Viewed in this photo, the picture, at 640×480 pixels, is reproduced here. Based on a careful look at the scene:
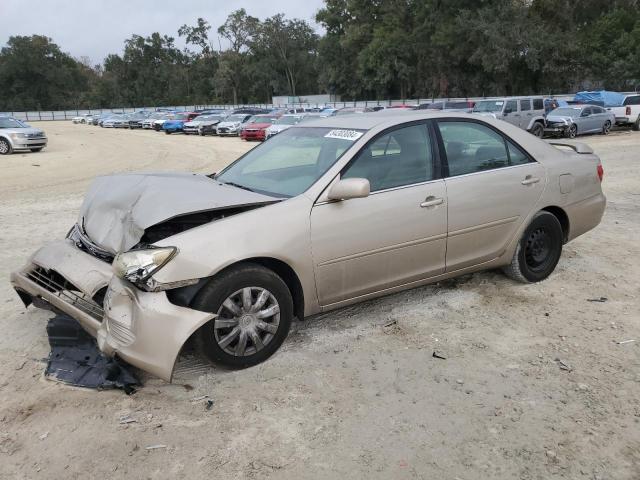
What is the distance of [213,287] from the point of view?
3230mm

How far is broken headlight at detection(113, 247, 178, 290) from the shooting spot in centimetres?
311

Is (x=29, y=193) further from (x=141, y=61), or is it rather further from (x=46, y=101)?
(x=141, y=61)

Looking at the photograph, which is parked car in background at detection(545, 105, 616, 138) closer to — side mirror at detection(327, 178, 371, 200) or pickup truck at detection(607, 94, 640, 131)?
pickup truck at detection(607, 94, 640, 131)

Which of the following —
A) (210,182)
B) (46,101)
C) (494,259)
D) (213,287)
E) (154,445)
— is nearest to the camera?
(154,445)

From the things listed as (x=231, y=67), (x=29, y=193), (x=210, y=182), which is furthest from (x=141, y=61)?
(x=210, y=182)

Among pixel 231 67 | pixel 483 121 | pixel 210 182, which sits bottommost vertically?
pixel 210 182

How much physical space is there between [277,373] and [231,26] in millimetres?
97147

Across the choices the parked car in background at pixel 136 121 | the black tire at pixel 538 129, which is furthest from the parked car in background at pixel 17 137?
the parked car in background at pixel 136 121

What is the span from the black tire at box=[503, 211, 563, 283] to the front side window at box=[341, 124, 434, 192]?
4.09 ft

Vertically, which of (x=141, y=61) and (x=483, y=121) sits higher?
(x=141, y=61)

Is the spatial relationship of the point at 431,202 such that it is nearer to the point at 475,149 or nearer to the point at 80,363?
the point at 475,149

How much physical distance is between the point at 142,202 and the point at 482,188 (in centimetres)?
263

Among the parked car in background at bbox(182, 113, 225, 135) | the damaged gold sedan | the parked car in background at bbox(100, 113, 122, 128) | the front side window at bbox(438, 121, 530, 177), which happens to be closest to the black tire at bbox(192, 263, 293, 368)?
the damaged gold sedan

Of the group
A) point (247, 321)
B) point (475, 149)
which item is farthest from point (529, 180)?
point (247, 321)
